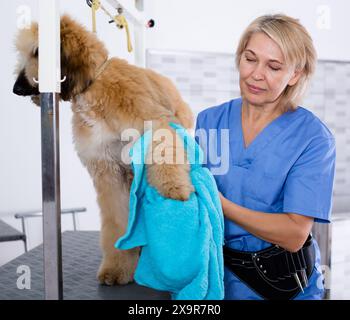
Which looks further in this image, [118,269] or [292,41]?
[118,269]

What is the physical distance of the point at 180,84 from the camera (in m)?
2.21

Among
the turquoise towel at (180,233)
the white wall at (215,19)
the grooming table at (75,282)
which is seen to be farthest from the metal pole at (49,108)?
the white wall at (215,19)

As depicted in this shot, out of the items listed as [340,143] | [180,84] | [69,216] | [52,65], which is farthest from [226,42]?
[52,65]

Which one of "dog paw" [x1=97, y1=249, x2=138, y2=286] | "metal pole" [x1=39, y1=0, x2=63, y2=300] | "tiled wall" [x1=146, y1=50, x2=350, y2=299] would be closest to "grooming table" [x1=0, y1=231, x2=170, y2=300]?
"dog paw" [x1=97, y1=249, x2=138, y2=286]

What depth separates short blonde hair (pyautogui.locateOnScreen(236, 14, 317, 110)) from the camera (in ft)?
2.56

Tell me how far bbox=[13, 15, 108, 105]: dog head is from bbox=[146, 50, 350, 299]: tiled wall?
1.36 meters

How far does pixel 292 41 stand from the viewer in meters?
0.78

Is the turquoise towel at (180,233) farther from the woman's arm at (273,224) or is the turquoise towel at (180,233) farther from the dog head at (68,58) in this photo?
→ the dog head at (68,58)

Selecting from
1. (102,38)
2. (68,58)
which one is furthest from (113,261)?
(102,38)

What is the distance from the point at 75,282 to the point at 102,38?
1.20 meters

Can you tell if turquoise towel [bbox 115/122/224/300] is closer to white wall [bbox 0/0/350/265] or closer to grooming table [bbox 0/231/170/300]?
grooming table [bbox 0/231/170/300]

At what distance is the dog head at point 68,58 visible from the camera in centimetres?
73

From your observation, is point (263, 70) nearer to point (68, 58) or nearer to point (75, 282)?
point (68, 58)
